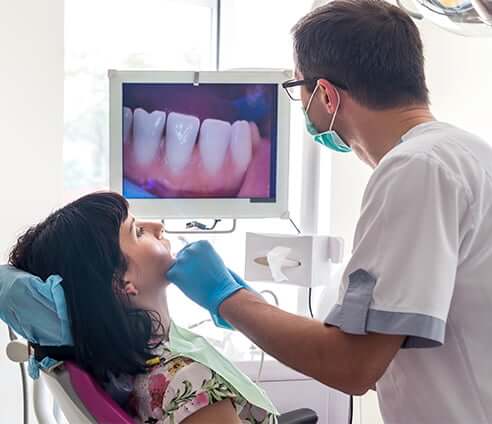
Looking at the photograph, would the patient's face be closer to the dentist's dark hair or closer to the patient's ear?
the patient's ear

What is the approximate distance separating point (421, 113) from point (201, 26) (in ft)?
5.39

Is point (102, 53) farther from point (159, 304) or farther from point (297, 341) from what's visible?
point (297, 341)

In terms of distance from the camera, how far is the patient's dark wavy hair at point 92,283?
4.16ft

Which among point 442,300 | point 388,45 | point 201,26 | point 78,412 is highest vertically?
point 201,26

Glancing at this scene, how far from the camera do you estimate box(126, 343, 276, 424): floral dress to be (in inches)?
49.9

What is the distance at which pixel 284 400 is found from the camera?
2068 millimetres

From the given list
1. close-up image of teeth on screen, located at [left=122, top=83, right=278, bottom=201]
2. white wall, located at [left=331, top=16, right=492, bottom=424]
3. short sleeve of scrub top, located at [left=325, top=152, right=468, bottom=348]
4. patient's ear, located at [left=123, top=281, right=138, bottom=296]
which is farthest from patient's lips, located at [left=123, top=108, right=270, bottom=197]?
short sleeve of scrub top, located at [left=325, top=152, right=468, bottom=348]

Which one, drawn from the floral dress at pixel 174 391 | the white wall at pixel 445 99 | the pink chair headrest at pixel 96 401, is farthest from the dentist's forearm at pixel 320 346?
the white wall at pixel 445 99

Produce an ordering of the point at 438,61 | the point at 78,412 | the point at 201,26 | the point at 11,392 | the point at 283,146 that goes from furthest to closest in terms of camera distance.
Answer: the point at 201,26, the point at 438,61, the point at 283,146, the point at 11,392, the point at 78,412

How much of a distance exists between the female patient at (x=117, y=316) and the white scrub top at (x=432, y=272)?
32cm

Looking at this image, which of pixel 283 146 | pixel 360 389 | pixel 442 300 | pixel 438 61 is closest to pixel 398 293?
pixel 442 300

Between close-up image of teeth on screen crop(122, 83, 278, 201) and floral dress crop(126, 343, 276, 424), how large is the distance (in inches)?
30.4

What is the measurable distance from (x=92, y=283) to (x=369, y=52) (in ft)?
2.15

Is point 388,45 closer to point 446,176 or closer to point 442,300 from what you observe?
point 446,176
